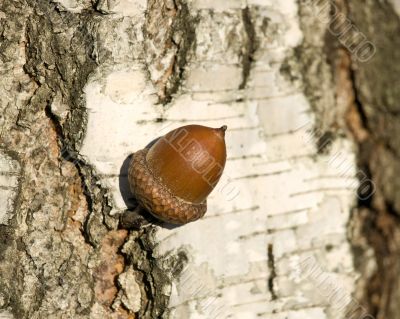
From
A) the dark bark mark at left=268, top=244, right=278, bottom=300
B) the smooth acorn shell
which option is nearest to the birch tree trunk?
the dark bark mark at left=268, top=244, right=278, bottom=300

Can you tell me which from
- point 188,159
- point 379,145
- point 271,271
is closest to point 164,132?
point 188,159

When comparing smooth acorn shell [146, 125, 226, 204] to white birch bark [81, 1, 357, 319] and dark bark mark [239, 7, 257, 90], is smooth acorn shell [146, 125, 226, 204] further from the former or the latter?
dark bark mark [239, 7, 257, 90]

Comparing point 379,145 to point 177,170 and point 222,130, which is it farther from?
point 177,170

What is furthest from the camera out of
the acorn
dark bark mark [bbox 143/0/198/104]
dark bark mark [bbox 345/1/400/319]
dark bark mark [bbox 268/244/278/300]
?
dark bark mark [bbox 345/1/400/319]

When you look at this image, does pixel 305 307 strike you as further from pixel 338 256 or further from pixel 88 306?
pixel 88 306

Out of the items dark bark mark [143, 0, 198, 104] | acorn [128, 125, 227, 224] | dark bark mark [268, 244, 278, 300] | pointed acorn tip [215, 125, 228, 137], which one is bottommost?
dark bark mark [268, 244, 278, 300]

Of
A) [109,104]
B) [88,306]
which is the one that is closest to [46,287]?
[88,306]

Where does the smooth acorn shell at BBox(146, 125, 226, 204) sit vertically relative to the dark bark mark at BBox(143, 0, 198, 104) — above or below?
below
